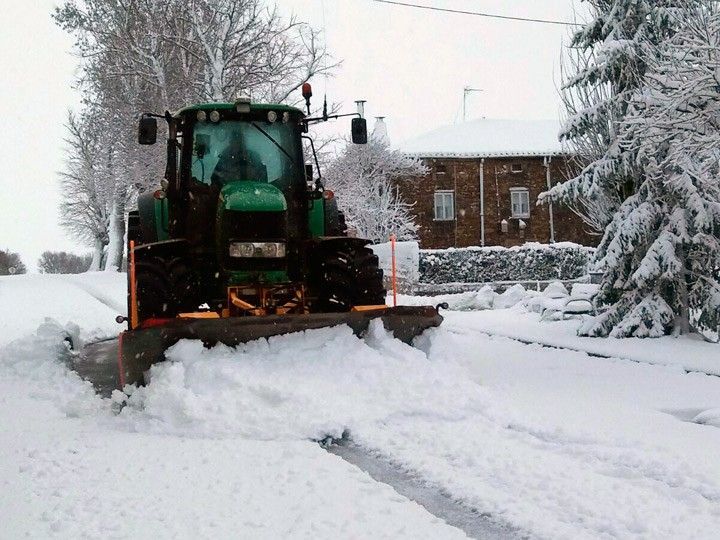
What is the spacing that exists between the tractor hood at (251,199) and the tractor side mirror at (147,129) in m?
0.94

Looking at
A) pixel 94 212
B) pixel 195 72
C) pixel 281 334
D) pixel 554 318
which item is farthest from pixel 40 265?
pixel 281 334

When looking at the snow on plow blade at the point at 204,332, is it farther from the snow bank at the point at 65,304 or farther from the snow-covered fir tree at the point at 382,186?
the snow-covered fir tree at the point at 382,186

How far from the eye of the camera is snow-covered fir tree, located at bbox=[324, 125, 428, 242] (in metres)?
36.2

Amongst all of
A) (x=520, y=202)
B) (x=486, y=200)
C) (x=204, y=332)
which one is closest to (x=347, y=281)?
(x=204, y=332)

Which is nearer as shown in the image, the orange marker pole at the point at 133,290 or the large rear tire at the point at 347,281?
the orange marker pole at the point at 133,290

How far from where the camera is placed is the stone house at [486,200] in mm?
38781

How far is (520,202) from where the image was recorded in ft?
128

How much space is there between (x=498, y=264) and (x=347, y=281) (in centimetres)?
2283

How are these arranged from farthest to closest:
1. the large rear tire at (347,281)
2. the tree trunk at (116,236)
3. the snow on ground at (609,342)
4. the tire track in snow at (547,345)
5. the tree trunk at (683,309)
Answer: the tree trunk at (116,236), the tree trunk at (683,309), the snow on ground at (609,342), the tire track in snow at (547,345), the large rear tire at (347,281)

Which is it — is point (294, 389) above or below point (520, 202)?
below

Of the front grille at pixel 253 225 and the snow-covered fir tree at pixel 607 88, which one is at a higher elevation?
the snow-covered fir tree at pixel 607 88

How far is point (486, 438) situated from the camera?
5.44m

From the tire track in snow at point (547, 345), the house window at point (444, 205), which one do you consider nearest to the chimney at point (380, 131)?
the house window at point (444, 205)

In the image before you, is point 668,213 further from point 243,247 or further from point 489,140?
point 489,140
